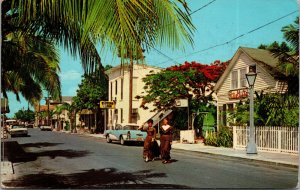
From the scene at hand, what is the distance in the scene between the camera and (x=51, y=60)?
9.18m

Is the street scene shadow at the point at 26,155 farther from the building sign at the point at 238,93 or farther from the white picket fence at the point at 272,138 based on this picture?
the building sign at the point at 238,93

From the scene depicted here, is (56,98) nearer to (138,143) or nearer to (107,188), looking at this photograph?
(107,188)

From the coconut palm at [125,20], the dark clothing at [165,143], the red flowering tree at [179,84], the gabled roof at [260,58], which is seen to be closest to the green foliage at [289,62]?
the dark clothing at [165,143]

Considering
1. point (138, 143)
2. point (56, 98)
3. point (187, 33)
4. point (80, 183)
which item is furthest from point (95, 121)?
point (187, 33)

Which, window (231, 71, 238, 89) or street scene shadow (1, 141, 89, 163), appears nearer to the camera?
street scene shadow (1, 141, 89, 163)

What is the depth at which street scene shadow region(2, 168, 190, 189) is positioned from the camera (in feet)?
26.0

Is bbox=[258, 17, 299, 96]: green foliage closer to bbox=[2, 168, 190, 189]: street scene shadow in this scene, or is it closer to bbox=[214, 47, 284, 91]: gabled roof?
bbox=[2, 168, 190, 189]: street scene shadow

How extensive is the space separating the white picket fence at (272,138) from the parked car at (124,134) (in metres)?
5.57

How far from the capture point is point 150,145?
45.8ft

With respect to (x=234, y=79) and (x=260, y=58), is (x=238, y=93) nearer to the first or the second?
(x=234, y=79)

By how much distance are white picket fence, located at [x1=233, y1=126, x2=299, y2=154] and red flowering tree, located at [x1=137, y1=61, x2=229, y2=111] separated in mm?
7459

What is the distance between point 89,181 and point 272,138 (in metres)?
11.0

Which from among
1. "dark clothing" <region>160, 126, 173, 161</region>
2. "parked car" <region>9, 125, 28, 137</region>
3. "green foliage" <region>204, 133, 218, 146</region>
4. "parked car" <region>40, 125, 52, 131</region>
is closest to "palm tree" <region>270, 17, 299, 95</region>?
"dark clothing" <region>160, 126, 173, 161</region>

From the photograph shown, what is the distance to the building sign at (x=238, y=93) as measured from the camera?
23.9m
